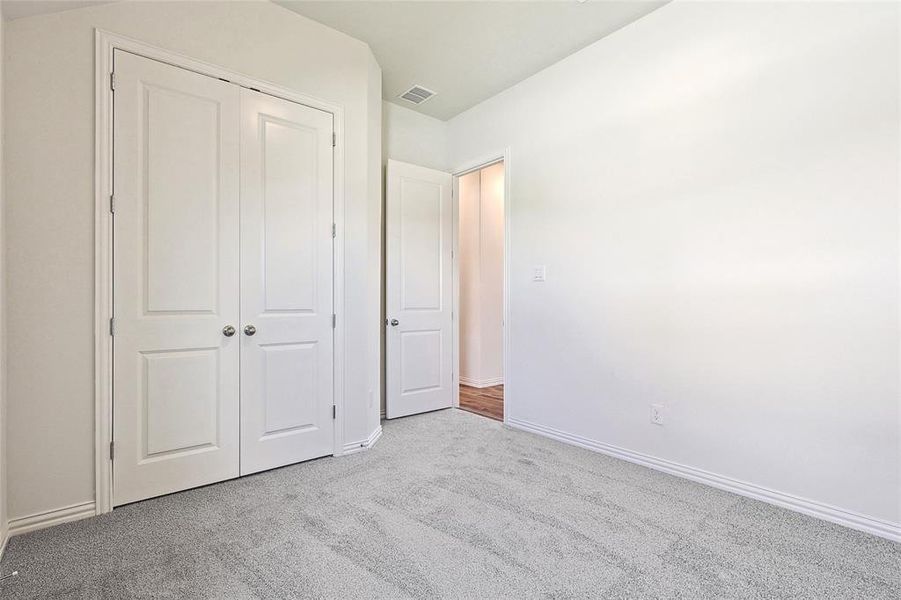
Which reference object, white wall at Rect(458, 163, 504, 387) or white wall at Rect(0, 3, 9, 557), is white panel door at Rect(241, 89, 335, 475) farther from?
white wall at Rect(458, 163, 504, 387)

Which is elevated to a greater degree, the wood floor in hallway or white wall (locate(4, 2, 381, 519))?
white wall (locate(4, 2, 381, 519))

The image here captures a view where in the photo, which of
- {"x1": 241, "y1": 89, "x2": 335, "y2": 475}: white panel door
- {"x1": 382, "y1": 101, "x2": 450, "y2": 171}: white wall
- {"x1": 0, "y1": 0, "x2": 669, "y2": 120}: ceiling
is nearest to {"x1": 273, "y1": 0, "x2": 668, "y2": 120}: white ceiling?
{"x1": 0, "y1": 0, "x2": 669, "y2": 120}: ceiling

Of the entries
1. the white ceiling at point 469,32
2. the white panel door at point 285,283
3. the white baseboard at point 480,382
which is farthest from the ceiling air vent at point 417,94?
the white baseboard at point 480,382

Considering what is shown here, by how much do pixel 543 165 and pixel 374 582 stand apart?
2906 mm

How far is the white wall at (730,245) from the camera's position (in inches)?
74.9

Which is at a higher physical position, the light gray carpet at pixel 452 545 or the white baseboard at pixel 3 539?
the white baseboard at pixel 3 539

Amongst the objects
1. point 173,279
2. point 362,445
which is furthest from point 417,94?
point 362,445

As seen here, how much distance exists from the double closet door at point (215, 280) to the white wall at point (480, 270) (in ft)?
8.24

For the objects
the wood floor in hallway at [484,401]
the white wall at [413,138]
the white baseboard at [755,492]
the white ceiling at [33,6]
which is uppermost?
the white wall at [413,138]

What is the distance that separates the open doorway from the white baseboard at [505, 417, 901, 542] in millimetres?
2010

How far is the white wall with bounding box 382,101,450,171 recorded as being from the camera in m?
3.79

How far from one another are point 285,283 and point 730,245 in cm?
258

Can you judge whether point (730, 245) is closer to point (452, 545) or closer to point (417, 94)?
point (452, 545)

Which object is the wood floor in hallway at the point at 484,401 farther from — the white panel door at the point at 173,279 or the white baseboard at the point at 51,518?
the white baseboard at the point at 51,518
